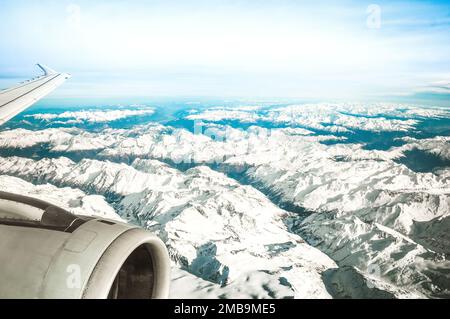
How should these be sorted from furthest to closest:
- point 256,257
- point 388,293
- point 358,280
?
point 256,257 → point 358,280 → point 388,293

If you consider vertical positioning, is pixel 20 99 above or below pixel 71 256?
above

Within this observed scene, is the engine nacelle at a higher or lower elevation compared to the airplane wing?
lower

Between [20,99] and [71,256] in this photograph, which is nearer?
[71,256]

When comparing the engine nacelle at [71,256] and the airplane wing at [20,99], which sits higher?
the airplane wing at [20,99]

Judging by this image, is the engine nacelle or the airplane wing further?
the airplane wing

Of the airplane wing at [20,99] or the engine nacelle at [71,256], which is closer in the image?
the engine nacelle at [71,256]

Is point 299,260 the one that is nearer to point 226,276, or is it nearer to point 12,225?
point 226,276
